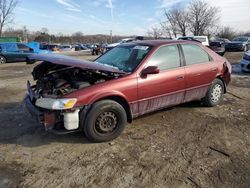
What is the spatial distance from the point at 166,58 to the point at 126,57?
0.77m

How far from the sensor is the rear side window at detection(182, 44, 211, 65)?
4977 millimetres

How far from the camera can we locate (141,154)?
3.57 metres

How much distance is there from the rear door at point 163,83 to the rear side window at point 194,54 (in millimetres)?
245

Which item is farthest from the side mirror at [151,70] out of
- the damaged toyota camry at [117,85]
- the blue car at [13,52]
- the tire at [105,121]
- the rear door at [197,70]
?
the blue car at [13,52]

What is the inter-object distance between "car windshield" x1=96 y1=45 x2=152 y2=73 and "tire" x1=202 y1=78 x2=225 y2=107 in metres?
1.93

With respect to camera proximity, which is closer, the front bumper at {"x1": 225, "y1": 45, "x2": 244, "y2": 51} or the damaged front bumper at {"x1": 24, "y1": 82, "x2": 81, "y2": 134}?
the damaged front bumper at {"x1": 24, "y1": 82, "x2": 81, "y2": 134}

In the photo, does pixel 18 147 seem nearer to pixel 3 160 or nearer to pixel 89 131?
pixel 3 160

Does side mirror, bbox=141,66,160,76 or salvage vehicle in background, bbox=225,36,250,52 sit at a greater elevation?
salvage vehicle in background, bbox=225,36,250,52

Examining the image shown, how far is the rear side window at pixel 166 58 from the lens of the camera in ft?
14.6

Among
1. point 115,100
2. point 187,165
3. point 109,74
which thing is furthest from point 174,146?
point 109,74

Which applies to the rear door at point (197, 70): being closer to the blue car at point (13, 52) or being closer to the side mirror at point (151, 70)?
the side mirror at point (151, 70)

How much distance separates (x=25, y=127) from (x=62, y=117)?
1434 millimetres

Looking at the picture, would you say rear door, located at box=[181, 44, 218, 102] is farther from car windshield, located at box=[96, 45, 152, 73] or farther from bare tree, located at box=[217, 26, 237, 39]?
bare tree, located at box=[217, 26, 237, 39]

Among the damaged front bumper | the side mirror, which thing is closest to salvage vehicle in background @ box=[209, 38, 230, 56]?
the side mirror
